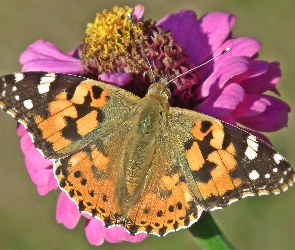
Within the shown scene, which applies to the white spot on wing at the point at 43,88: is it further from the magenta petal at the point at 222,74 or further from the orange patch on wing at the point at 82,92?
the magenta petal at the point at 222,74

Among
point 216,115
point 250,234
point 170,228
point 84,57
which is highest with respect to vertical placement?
point 84,57

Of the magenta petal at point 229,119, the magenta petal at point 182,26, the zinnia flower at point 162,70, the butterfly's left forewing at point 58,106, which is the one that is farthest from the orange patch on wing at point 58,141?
the magenta petal at point 182,26

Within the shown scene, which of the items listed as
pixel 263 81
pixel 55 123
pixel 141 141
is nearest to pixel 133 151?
pixel 141 141

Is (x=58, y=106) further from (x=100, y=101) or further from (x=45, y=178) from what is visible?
(x=45, y=178)

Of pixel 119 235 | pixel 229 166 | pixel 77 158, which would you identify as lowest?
pixel 119 235

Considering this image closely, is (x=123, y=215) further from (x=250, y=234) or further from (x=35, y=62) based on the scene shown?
(x=250, y=234)

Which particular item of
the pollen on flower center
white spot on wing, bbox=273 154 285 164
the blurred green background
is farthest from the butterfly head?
the blurred green background

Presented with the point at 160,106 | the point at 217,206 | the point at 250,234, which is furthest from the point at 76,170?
the point at 250,234
